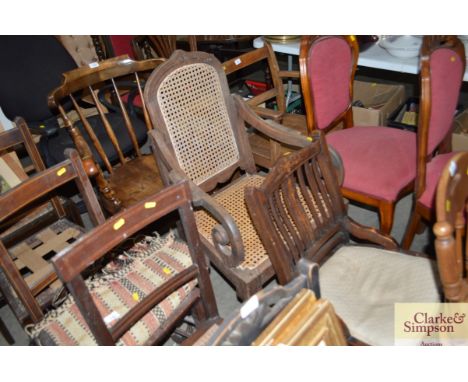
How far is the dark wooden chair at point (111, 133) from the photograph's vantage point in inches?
70.7

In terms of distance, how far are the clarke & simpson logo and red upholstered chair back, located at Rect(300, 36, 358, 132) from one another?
0.97 meters

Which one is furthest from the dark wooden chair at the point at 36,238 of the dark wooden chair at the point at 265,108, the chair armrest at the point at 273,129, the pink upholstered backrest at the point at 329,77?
the pink upholstered backrest at the point at 329,77

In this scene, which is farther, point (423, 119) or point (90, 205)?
point (423, 119)

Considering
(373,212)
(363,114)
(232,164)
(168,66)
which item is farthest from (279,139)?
(363,114)

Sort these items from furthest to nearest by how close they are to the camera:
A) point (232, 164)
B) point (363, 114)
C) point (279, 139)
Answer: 1. point (363, 114)
2. point (232, 164)
3. point (279, 139)

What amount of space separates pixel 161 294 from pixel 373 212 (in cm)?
153

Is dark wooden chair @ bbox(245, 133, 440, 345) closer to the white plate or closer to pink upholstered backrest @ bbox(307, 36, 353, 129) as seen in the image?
pink upholstered backrest @ bbox(307, 36, 353, 129)

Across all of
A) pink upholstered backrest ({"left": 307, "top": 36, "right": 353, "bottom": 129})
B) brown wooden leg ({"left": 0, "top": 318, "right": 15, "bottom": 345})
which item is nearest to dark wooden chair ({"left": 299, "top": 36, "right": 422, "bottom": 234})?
pink upholstered backrest ({"left": 307, "top": 36, "right": 353, "bottom": 129})

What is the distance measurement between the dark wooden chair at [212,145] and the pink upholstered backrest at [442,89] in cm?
50

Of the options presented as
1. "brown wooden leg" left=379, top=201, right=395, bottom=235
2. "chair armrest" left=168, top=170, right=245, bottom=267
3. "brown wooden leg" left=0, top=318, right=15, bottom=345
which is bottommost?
"brown wooden leg" left=0, top=318, right=15, bottom=345

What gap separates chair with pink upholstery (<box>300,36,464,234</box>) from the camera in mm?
1682

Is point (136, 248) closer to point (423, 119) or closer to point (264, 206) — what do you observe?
point (264, 206)

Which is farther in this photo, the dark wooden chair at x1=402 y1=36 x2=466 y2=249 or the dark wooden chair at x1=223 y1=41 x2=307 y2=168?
the dark wooden chair at x1=223 y1=41 x2=307 y2=168

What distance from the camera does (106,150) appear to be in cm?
210
